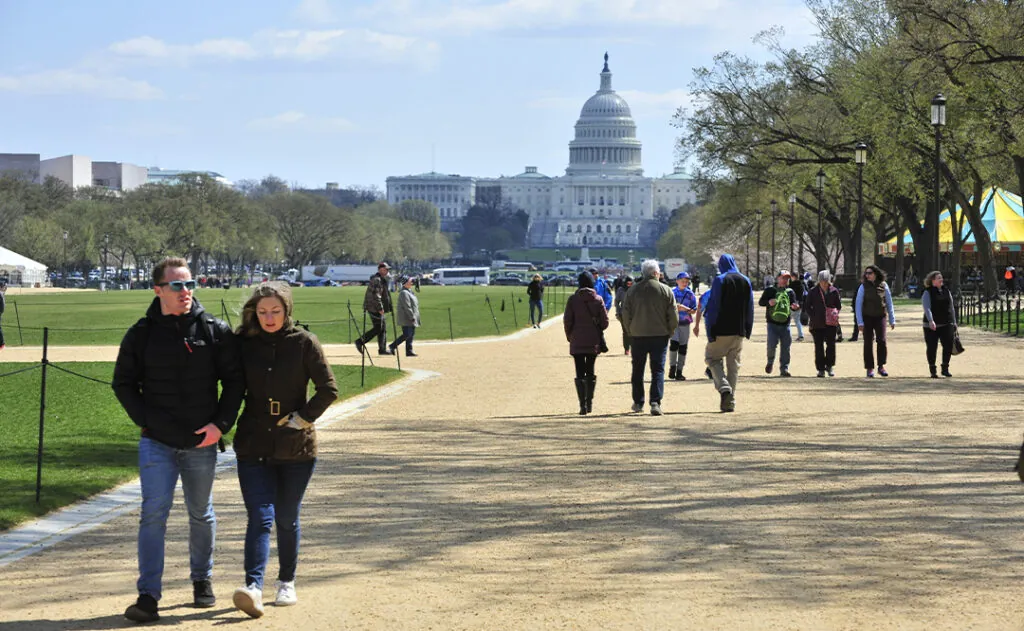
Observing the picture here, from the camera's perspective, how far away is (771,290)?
24.8 meters

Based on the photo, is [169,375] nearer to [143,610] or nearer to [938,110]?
[143,610]

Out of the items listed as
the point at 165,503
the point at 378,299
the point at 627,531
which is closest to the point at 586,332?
the point at 627,531

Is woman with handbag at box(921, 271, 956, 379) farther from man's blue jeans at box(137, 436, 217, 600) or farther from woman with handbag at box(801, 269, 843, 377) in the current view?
man's blue jeans at box(137, 436, 217, 600)

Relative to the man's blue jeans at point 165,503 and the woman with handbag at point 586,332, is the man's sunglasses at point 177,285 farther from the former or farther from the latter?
the woman with handbag at point 586,332

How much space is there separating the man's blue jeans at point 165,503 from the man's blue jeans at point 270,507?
20cm

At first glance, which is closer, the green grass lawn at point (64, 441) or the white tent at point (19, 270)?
the green grass lawn at point (64, 441)

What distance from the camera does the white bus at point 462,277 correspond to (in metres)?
156

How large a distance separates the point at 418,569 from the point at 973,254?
6547cm

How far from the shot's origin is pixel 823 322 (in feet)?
80.5

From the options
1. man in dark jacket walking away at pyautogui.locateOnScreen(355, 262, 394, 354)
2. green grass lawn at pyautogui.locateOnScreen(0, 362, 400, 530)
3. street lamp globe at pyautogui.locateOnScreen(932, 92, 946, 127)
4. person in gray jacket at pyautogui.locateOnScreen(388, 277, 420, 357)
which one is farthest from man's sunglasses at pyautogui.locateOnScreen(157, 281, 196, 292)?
street lamp globe at pyautogui.locateOnScreen(932, 92, 946, 127)

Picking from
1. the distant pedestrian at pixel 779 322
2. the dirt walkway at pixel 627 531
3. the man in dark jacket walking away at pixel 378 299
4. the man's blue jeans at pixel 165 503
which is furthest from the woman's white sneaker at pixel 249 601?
the man in dark jacket walking away at pixel 378 299

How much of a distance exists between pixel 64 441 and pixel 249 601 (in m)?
8.72

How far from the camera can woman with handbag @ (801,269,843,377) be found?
24406mm

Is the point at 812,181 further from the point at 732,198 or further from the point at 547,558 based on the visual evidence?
the point at 547,558
